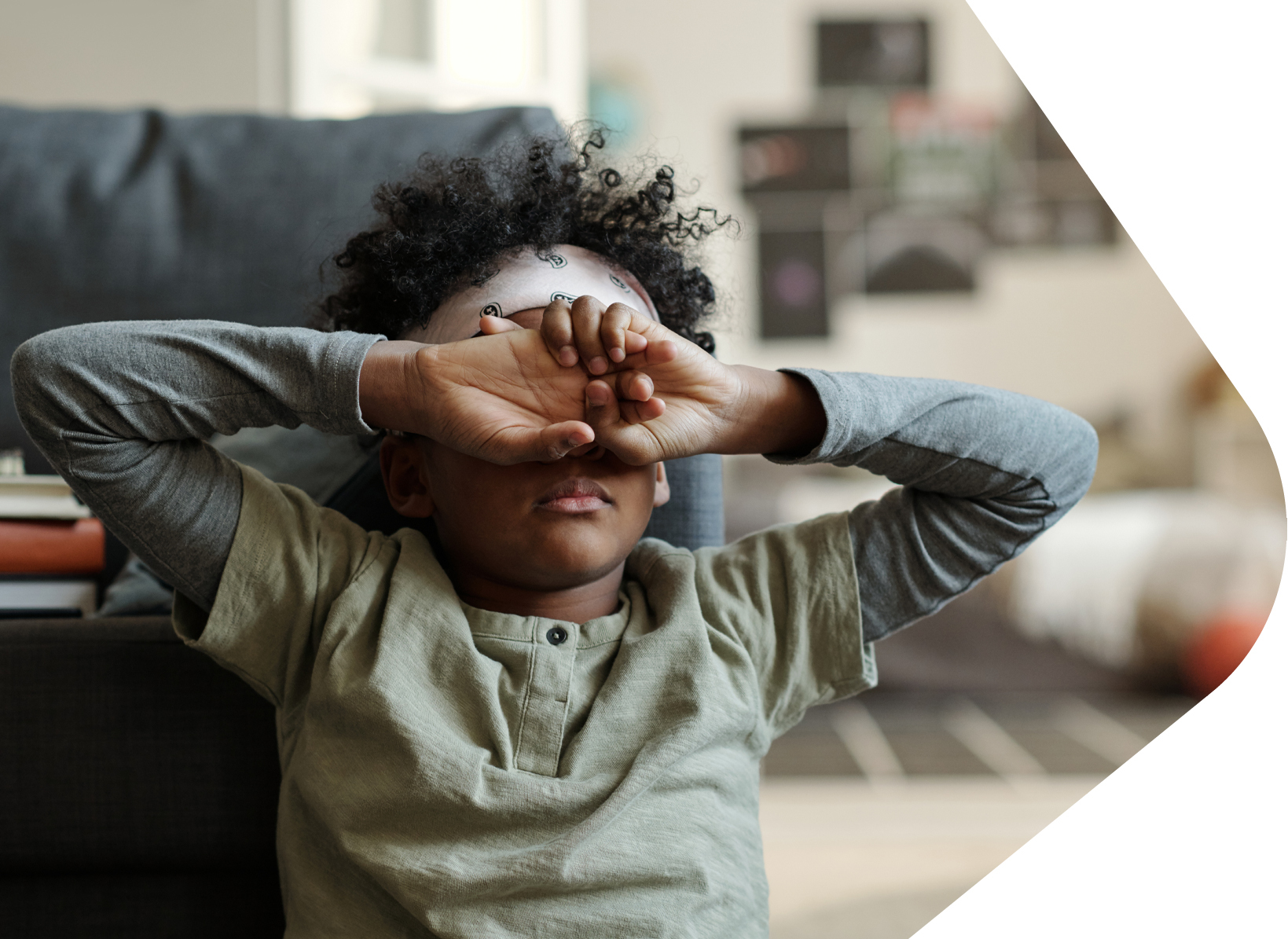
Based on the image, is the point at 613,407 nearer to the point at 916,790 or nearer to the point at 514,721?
the point at 514,721

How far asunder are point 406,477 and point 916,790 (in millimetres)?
1585

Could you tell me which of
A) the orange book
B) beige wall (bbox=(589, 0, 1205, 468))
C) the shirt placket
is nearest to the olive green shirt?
the shirt placket

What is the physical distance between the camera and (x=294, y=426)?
0.74 meters

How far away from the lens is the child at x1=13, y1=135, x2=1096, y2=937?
2.30ft

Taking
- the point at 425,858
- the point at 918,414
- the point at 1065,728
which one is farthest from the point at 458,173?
the point at 1065,728

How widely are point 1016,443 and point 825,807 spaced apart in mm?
1402

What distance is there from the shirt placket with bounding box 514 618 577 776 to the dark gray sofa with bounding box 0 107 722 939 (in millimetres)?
233

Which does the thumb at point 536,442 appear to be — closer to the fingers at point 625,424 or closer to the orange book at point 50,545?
the fingers at point 625,424

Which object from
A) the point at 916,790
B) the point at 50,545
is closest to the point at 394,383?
the point at 50,545

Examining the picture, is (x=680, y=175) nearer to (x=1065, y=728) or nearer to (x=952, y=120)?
(x=952, y=120)

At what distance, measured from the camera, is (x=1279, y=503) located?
309cm

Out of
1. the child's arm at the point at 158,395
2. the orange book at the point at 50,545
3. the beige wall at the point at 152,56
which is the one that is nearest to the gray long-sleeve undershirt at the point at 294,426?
the child's arm at the point at 158,395

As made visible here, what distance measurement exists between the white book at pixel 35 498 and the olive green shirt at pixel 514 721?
0.87 ft

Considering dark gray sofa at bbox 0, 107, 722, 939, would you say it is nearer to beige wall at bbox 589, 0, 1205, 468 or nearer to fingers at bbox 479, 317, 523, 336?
fingers at bbox 479, 317, 523, 336
